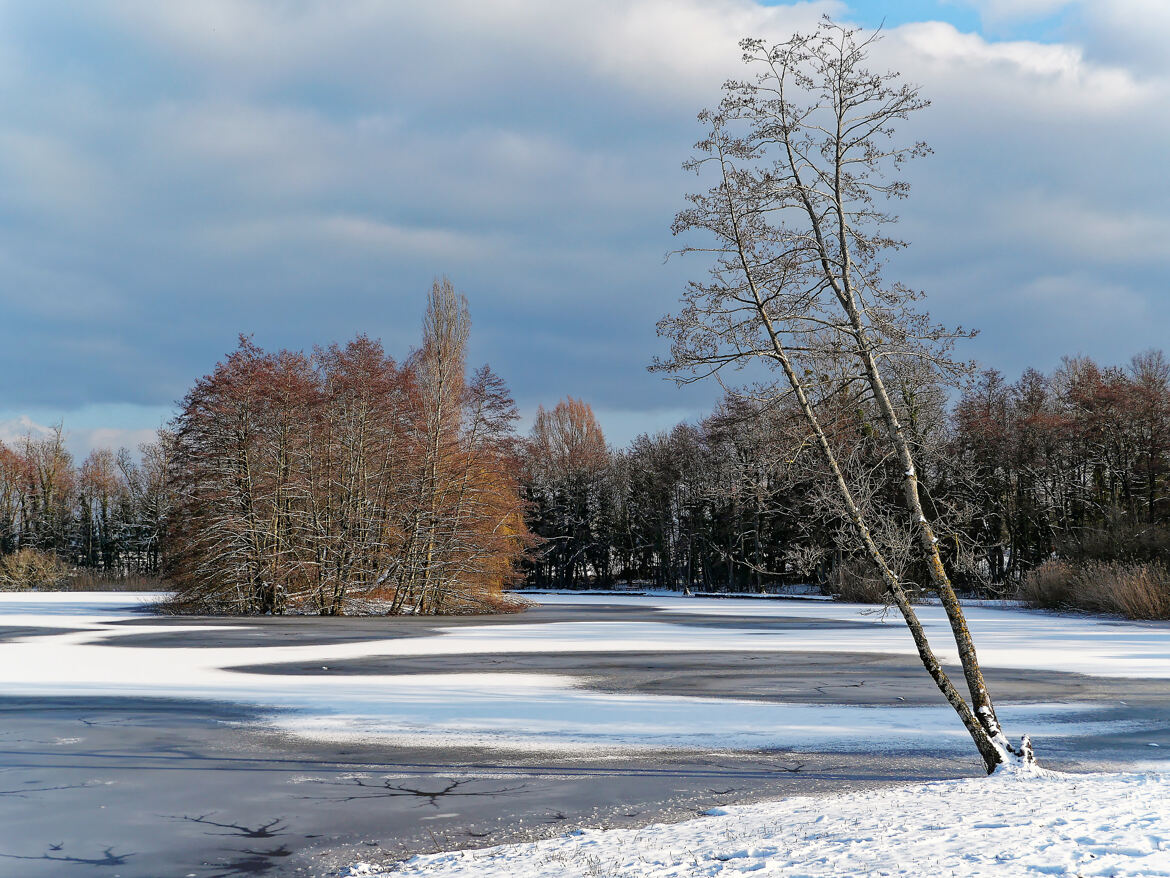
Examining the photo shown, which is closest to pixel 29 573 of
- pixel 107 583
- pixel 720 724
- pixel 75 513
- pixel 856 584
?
pixel 107 583

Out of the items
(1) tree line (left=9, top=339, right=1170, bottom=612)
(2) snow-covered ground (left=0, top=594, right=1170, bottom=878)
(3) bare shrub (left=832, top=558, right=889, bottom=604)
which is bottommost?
(3) bare shrub (left=832, top=558, right=889, bottom=604)

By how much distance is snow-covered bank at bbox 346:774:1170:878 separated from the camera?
5715 mm

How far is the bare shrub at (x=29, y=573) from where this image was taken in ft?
179

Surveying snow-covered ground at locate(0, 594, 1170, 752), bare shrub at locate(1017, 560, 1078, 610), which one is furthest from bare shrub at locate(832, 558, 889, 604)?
snow-covered ground at locate(0, 594, 1170, 752)

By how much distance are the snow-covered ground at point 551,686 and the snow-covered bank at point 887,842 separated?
2004 mm

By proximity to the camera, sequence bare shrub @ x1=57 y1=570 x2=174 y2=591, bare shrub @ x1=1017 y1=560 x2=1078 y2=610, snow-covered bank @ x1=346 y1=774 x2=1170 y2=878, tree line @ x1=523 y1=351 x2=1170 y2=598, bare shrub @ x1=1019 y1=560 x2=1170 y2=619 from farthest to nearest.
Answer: bare shrub @ x1=57 y1=570 x2=174 y2=591 → bare shrub @ x1=1017 y1=560 x2=1078 y2=610 → bare shrub @ x1=1019 y1=560 x2=1170 y2=619 → tree line @ x1=523 y1=351 x2=1170 y2=598 → snow-covered bank @ x1=346 y1=774 x2=1170 y2=878

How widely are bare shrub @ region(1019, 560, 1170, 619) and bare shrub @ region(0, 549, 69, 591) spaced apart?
167 ft

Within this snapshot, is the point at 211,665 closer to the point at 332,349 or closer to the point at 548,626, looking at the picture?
the point at 548,626

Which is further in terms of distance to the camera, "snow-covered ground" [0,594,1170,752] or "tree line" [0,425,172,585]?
"tree line" [0,425,172,585]

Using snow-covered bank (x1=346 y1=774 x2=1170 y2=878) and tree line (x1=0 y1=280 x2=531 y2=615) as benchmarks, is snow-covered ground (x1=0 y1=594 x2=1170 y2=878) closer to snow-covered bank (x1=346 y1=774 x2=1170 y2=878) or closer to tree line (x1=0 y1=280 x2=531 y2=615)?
snow-covered bank (x1=346 y1=774 x2=1170 y2=878)

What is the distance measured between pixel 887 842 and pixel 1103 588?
29053 mm

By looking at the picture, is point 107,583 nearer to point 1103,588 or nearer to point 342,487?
point 342,487

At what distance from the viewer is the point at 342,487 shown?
37281mm

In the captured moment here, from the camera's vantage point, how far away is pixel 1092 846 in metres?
5.91
